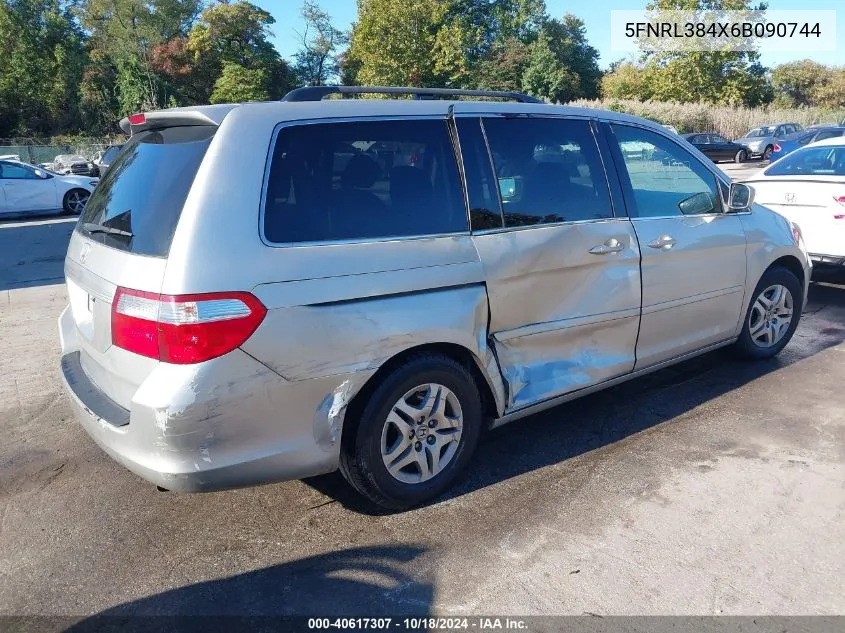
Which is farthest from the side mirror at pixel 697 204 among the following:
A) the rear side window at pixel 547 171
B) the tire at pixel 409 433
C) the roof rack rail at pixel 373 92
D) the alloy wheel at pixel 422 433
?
the alloy wheel at pixel 422 433

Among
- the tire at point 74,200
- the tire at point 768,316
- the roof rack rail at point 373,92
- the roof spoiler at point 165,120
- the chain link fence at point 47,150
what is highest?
the chain link fence at point 47,150

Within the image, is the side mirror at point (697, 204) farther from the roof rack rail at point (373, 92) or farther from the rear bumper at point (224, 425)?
the rear bumper at point (224, 425)

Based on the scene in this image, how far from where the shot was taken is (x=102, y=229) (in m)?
3.17

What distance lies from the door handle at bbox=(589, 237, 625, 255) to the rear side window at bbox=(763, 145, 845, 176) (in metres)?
5.03

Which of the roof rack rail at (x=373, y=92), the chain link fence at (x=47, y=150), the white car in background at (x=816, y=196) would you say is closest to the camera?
the roof rack rail at (x=373, y=92)

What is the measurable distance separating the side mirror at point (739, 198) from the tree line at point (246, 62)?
4611cm

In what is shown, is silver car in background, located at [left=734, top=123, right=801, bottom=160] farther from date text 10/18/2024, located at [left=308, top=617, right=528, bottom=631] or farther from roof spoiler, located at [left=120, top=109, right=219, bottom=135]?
date text 10/18/2024, located at [left=308, top=617, right=528, bottom=631]

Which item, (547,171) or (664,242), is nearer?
(547,171)

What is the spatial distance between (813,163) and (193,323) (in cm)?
784

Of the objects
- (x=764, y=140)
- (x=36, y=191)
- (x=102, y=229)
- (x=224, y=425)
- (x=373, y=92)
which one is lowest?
(x=224, y=425)

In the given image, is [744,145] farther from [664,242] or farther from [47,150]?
[47,150]

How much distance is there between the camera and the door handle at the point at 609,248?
3.79 metres

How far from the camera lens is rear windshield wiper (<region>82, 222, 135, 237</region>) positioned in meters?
2.94

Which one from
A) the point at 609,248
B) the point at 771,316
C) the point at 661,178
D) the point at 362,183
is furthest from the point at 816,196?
the point at 362,183
